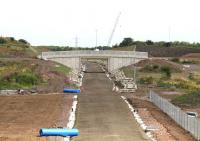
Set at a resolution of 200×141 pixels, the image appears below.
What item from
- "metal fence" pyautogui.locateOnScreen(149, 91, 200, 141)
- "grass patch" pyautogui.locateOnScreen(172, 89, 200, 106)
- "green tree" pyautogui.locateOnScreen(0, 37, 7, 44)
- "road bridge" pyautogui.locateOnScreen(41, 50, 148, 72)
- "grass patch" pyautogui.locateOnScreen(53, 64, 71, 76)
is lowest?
"grass patch" pyautogui.locateOnScreen(172, 89, 200, 106)

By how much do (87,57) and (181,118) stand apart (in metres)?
78.2

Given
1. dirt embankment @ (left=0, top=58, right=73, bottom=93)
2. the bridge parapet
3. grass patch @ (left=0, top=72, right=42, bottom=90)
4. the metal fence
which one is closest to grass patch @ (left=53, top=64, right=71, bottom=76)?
dirt embankment @ (left=0, top=58, right=73, bottom=93)

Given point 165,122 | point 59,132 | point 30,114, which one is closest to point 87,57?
point 30,114

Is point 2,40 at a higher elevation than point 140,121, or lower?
higher

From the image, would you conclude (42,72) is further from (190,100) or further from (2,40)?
(2,40)

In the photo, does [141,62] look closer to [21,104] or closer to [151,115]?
[21,104]

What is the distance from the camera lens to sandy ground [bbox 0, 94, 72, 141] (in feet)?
161

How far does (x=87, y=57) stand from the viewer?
133500 mm

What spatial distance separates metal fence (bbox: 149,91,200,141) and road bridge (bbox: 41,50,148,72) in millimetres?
55997

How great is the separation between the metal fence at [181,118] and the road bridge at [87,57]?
5600 cm

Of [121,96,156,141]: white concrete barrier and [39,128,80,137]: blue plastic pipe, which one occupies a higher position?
[39,128,80,137]: blue plastic pipe

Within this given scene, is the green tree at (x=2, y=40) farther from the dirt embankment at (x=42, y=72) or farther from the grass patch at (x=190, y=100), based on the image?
the grass patch at (x=190, y=100)

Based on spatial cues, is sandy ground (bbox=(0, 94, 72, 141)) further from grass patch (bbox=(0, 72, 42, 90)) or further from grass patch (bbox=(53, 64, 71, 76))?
grass patch (bbox=(53, 64, 71, 76))

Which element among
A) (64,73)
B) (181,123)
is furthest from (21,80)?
(181,123)
